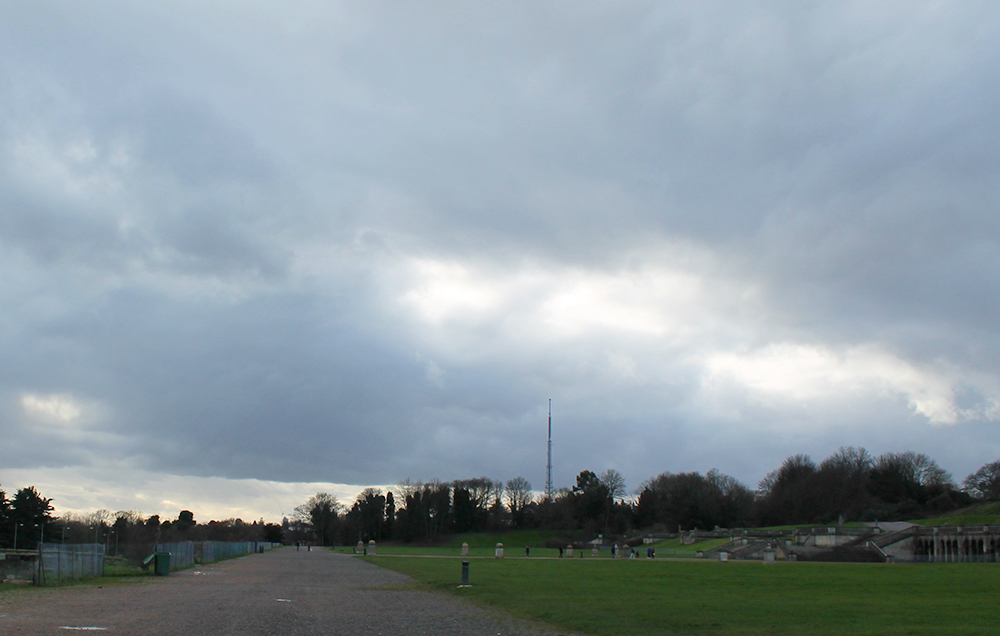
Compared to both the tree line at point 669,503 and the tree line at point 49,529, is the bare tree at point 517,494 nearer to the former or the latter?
the tree line at point 669,503

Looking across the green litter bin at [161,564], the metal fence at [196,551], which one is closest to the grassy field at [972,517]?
the metal fence at [196,551]

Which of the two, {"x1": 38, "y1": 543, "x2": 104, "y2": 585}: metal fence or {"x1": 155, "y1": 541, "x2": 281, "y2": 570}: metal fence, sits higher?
{"x1": 38, "y1": 543, "x2": 104, "y2": 585}: metal fence

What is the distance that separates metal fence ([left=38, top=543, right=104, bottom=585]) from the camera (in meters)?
29.9

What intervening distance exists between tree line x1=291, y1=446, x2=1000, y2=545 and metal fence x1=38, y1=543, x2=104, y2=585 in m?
76.5

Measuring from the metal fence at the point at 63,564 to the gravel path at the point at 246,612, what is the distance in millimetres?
2000

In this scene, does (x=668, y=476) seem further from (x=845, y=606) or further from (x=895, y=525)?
(x=845, y=606)

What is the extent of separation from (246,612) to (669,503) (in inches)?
4628

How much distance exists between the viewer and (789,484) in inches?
5281

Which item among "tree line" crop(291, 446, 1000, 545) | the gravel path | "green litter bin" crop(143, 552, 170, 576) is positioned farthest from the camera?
"tree line" crop(291, 446, 1000, 545)

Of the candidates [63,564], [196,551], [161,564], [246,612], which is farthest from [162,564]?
[246,612]

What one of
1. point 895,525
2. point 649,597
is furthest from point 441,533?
point 649,597

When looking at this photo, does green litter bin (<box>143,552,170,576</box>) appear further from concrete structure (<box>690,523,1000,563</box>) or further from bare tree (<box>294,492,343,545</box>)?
bare tree (<box>294,492,343,545</box>)

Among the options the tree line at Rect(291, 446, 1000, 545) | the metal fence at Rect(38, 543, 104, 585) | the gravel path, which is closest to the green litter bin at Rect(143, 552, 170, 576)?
the metal fence at Rect(38, 543, 104, 585)

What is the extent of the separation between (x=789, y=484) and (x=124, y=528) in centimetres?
11120
